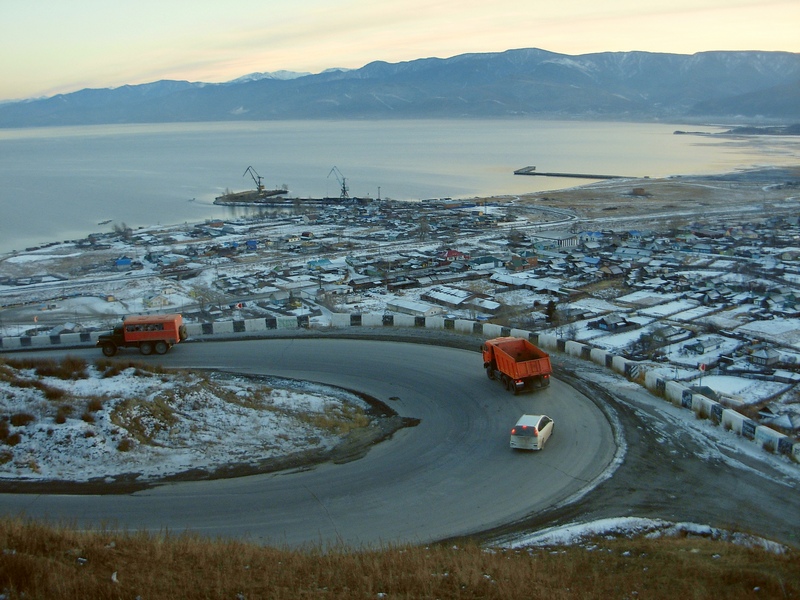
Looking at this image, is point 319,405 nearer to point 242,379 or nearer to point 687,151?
point 242,379

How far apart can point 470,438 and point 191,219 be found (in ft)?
151

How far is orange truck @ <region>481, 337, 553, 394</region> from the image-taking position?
995 centimetres

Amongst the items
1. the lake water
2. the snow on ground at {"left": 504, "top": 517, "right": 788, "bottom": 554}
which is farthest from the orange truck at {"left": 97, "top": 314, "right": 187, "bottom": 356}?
the lake water

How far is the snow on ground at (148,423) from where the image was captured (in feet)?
25.7

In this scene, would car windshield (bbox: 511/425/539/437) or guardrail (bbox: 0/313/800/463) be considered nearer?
car windshield (bbox: 511/425/539/437)

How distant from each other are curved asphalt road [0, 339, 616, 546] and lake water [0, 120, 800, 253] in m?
38.6

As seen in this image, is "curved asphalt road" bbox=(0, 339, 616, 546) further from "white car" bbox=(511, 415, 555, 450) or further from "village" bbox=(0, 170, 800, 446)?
"village" bbox=(0, 170, 800, 446)

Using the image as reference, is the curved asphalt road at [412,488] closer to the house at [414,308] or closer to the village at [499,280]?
the village at [499,280]

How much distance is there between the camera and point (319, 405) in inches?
390

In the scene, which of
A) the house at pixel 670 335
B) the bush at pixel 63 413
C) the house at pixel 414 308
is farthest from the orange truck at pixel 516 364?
the house at pixel 414 308

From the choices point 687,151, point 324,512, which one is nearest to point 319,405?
point 324,512

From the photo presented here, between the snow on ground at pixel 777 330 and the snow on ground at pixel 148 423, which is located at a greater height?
the snow on ground at pixel 148 423

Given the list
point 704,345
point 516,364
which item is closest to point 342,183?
point 704,345

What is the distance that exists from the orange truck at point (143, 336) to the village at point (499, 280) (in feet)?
12.0
